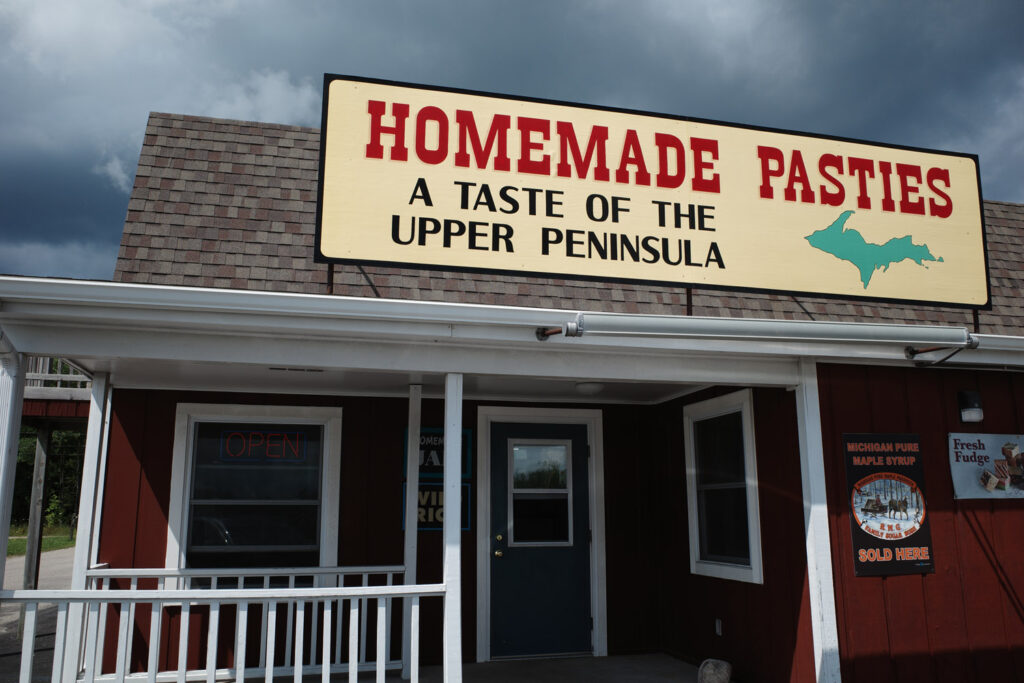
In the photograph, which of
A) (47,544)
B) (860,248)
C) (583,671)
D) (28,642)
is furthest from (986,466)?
(47,544)

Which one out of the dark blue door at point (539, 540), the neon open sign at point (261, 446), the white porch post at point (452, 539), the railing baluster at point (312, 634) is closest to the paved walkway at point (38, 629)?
the railing baluster at point (312, 634)

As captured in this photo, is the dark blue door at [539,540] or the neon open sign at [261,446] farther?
the dark blue door at [539,540]

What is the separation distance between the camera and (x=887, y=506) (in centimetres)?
514

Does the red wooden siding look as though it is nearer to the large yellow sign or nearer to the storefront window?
the large yellow sign

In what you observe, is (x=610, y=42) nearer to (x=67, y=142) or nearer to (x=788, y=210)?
(x=788, y=210)

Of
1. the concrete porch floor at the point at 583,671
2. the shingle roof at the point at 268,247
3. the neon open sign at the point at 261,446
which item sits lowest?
the concrete porch floor at the point at 583,671

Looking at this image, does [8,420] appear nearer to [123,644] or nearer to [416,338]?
[123,644]

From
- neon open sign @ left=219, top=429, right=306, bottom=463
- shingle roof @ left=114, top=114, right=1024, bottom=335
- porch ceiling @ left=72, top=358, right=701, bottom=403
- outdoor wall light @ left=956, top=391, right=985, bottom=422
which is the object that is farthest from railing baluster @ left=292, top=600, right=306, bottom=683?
outdoor wall light @ left=956, top=391, right=985, bottom=422

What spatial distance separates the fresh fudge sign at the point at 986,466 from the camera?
17.5 feet

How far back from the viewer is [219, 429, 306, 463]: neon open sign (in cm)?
649

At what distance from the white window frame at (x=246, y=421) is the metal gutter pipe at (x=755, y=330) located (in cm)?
322

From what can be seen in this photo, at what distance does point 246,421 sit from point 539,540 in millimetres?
2873

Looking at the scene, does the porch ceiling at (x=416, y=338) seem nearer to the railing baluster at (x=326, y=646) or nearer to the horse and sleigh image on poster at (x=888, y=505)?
the horse and sleigh image on poster at (x=888, y=505)

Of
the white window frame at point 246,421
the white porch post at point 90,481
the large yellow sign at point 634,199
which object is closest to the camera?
the large yellow sign at point 634,199
